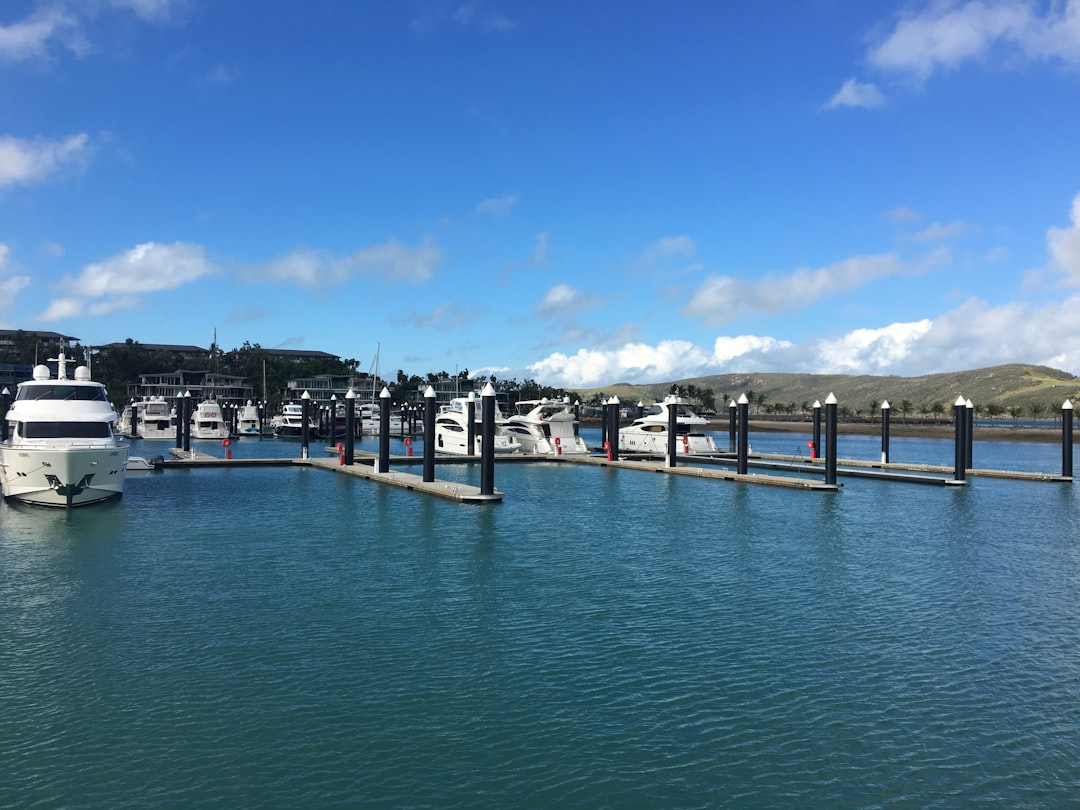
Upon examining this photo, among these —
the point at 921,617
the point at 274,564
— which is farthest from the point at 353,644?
the point at 921,617

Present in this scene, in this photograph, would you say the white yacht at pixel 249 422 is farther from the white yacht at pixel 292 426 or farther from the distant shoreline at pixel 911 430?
the distant shoreline at pixel 911 430

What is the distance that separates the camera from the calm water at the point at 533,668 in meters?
9.46

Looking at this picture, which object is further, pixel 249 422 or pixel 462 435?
pixel 249 422

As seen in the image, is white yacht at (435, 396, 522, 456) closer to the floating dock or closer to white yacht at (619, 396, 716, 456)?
the floating dock

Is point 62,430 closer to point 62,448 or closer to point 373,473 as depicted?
point 62,448

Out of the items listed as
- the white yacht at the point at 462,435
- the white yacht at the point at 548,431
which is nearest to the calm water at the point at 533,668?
the white yacht at the point at 548,431

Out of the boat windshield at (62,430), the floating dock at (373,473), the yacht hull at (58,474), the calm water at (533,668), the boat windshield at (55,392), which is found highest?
the boat windshield at (55,392)

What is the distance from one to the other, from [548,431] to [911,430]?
329ft

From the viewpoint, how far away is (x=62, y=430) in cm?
3152

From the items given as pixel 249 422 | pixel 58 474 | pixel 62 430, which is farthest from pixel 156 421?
pixel 58 474

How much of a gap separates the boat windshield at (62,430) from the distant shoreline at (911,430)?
9187cm

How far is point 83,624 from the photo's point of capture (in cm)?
1506

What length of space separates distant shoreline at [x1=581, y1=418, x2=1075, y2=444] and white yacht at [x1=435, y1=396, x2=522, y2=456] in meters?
61.1

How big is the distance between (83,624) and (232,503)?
1829 cm
